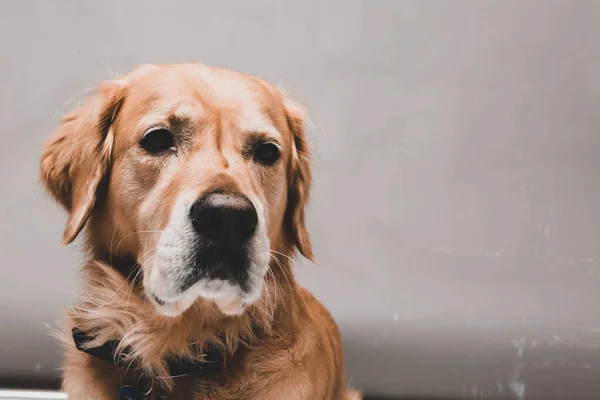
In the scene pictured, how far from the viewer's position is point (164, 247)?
159cm

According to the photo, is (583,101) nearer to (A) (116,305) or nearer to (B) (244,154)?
(B) (244,154)

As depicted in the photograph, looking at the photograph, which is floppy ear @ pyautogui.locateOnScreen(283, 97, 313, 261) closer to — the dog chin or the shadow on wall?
the dog chin

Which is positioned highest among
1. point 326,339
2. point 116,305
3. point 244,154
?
point 244,154

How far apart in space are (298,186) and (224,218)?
618 millimetres

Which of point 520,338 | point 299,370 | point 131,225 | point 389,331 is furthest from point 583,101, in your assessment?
point 131,225

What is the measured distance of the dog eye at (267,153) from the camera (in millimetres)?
1896

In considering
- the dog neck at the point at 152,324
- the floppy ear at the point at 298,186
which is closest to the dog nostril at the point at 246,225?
the dog neck at the point at 152,324

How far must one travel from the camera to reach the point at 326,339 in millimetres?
2121

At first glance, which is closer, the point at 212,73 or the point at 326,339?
the point at 212,73

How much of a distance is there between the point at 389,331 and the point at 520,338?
0.61 meters

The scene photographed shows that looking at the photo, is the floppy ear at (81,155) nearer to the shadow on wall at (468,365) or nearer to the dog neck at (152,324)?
the dog neck at (152,324)

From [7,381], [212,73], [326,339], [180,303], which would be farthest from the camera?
[7,381]

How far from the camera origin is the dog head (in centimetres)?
158

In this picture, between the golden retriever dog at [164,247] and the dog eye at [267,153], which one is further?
the dog eye at [267,153]
